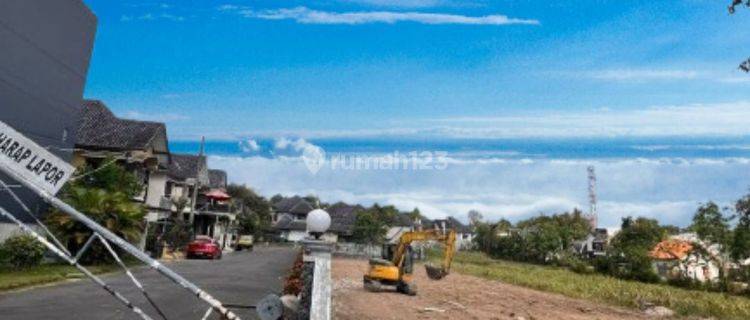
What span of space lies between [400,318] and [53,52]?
18.5 metres

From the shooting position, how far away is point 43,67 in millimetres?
23141

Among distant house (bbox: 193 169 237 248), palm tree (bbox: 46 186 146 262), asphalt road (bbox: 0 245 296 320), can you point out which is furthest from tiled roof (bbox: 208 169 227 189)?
asphalt road (bbox: 0 245 296 320)

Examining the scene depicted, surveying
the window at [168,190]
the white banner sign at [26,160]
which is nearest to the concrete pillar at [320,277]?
the white banner sign at [26,160]

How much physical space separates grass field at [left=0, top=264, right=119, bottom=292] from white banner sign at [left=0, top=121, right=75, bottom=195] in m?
10.3

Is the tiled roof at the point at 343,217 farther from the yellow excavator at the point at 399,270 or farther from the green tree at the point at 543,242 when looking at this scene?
the yellow excavator at the point at 399,270

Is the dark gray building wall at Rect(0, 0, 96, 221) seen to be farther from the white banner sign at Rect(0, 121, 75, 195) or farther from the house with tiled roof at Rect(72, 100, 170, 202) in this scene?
the white banner sign at Rect(0, 121, 75, 195)

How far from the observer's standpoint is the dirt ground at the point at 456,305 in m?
17.9

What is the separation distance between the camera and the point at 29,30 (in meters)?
21.9

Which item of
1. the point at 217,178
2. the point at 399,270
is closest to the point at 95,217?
the point at 399,270

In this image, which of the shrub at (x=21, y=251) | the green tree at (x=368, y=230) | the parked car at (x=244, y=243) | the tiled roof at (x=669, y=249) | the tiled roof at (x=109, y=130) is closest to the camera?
the shrub at (x=21, y=251)

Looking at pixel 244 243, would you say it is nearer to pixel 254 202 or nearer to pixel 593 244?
pixel 254 202

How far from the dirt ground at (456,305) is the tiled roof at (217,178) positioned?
42.2 meters

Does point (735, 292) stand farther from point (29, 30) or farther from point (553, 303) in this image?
point (29, 30)

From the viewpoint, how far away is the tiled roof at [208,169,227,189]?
6791 centimetres
